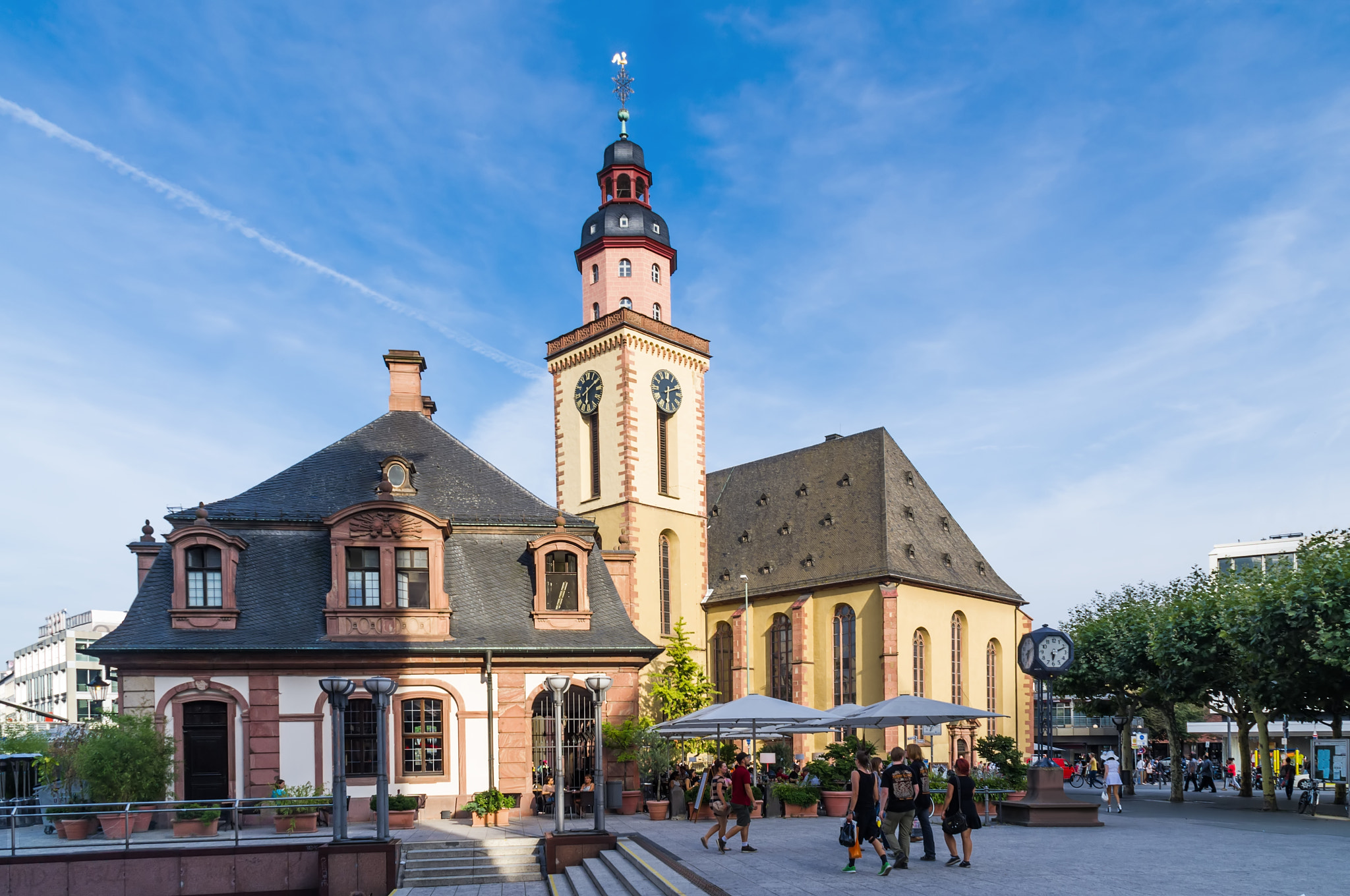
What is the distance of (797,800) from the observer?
24953mm

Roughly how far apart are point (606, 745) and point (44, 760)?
1527 cm

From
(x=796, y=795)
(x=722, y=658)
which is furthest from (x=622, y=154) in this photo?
(x=796, y=795)

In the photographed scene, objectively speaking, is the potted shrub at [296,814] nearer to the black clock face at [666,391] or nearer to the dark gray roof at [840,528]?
the dark gray roof at [840,528]

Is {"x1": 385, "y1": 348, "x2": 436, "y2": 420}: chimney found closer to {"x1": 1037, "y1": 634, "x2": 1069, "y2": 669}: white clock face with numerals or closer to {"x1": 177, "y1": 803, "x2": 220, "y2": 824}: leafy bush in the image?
{"x1": 177, "y1": 803, "x2": 220, "y2": 824}: leafy bush

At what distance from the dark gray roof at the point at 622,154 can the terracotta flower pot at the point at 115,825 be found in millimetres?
34748

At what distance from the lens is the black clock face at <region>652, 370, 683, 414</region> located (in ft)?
149

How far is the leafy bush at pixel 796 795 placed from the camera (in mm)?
24938

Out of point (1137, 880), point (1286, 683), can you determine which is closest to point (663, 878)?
point (1137, 880)

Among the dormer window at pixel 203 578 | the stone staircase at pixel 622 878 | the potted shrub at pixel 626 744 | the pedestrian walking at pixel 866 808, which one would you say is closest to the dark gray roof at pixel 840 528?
the potted shrub at pixel 626 744

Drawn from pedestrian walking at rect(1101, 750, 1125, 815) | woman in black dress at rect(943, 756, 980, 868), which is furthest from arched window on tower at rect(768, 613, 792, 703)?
woman in black dress at rect(943, 756, 980, 868)

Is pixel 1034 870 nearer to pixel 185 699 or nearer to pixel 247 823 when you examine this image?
pixel 247 823

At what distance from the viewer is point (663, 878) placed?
49.4ft

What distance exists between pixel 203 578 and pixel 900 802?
17698 mm

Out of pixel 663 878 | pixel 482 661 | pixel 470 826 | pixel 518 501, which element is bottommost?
pixel 470 826
